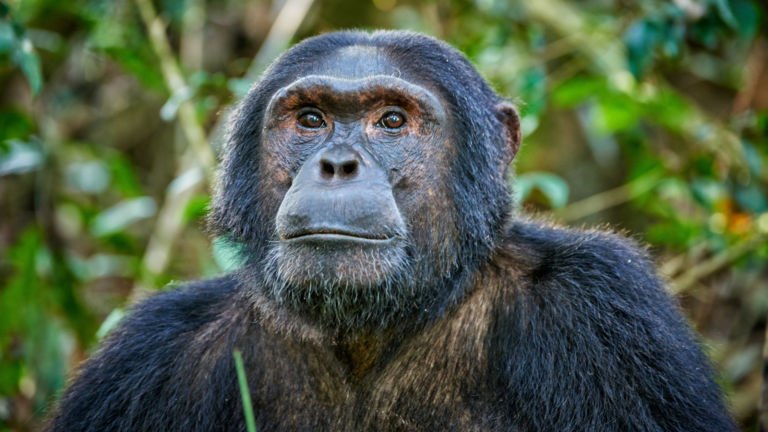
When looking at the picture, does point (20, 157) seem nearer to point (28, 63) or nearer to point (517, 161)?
point (28, 63)

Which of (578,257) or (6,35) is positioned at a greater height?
(6,35)

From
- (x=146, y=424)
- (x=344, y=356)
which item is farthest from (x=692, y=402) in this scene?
(x=146, y=424)

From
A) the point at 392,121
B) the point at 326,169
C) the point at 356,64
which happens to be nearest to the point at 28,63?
the point at 356,64

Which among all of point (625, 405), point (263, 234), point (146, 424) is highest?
point (263, 234)

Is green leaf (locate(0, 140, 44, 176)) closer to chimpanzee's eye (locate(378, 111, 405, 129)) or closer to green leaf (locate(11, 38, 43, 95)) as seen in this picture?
green leaf (locate(11, 38, 43, 95))

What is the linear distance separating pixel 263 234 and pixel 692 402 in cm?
227

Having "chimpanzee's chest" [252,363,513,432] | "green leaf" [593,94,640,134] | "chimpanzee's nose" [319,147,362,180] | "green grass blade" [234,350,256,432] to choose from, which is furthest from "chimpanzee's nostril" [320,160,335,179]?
"green leaf" [593,94,640,134]

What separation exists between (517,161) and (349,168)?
2155mm

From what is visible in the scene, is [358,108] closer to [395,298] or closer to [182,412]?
[395,298]

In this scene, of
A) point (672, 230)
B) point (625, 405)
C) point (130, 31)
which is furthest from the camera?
point (130, 31)

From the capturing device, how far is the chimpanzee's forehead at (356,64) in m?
4.15

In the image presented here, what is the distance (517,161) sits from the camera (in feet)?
18.0

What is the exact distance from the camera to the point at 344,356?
394 centimetres

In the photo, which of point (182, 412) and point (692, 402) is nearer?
point (692, 402)
